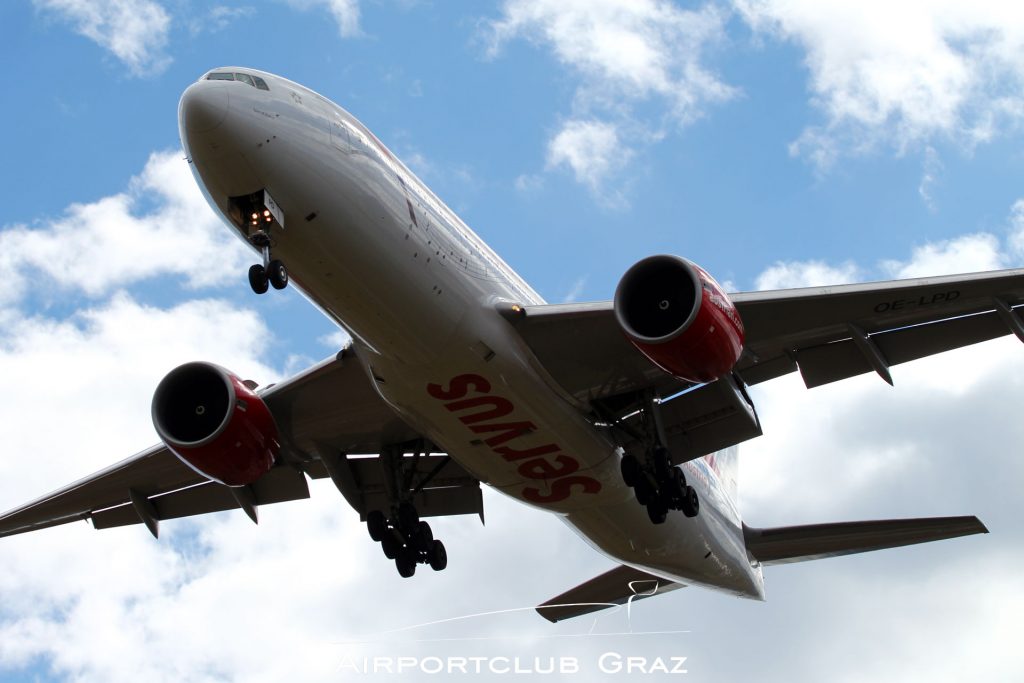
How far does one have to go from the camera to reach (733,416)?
16766mm

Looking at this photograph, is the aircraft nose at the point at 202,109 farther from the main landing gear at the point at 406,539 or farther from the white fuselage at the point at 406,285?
the main landing gear at the point at 406,539

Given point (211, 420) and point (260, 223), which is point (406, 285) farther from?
point (211, 420)

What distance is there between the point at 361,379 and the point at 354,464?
2.43 meters

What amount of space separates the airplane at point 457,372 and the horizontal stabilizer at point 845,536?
4 cm

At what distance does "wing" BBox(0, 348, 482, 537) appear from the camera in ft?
54.9

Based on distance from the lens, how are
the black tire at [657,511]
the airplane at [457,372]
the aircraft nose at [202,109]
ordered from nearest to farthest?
the aircraft nose at [202,109], the airplane at [457,372], the black tire at [657,511]

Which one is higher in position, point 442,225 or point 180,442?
point 442,225

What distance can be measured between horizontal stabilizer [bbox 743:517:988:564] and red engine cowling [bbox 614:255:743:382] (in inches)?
223

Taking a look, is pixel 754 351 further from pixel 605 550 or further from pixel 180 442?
pixel 180 442

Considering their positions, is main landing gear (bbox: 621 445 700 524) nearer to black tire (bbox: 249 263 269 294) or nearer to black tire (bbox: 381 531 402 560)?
black tire (bbox: 381 531 402 560)

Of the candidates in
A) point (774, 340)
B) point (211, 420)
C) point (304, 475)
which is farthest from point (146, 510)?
point (774, 340)

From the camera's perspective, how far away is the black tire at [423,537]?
17703 mm

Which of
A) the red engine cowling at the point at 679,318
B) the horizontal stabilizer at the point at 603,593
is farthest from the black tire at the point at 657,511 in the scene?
the horizontal stabilizer at the point at 603,593

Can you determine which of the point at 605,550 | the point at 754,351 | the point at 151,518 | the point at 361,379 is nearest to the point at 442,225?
the point at 361,379
